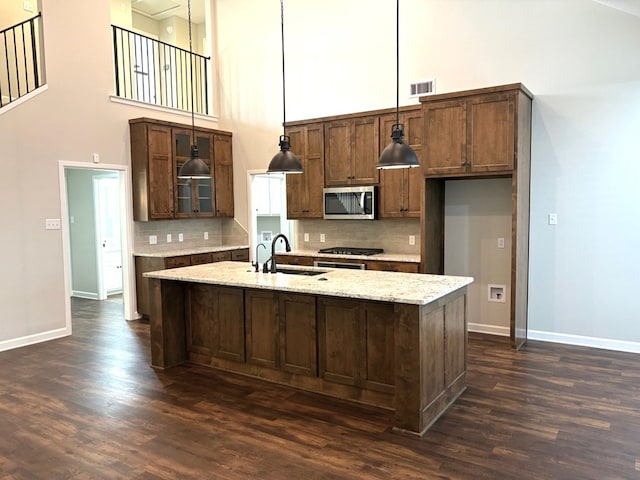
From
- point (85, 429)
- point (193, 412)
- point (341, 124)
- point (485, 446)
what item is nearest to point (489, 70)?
point (341, 124)

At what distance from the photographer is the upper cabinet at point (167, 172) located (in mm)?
6422

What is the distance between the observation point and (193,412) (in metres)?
3.44

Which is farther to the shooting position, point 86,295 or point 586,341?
point 86,295

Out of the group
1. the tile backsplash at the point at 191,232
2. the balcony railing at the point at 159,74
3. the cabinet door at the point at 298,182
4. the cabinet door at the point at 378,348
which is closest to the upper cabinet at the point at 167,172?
the tile backsplash at the point at 191,232

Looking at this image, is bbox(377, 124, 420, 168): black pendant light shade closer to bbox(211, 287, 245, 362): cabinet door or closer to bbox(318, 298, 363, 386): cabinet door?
→ bbox(318, 298, 363, 386): cabinet door

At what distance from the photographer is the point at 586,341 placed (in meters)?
4.98

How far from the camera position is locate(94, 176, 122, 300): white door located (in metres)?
8.07

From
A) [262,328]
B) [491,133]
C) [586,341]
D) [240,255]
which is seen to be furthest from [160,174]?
[586,341]

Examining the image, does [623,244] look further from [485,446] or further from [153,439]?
[153,439]

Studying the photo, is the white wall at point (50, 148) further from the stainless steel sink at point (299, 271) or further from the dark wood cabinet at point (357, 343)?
the dark wood cabinet at point (357, 343)

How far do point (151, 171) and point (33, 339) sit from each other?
2555 mm

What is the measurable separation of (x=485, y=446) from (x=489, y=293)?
292 cm

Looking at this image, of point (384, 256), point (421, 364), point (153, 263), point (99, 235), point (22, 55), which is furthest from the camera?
point (99, 235)

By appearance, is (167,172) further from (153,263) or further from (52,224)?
(52,224)
